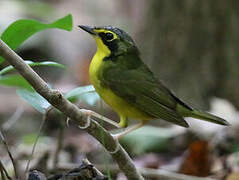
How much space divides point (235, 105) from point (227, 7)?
4.48 ft

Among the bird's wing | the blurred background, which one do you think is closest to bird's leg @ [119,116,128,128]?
the bird's wing

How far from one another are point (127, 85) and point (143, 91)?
0.48 ft

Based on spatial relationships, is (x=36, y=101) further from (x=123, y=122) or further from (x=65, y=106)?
(x=123, y=122)

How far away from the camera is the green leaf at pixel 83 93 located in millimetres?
3889

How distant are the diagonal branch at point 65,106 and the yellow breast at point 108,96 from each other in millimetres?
718

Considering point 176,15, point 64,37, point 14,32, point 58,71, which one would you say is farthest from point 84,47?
point 14,32

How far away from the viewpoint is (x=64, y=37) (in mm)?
13266

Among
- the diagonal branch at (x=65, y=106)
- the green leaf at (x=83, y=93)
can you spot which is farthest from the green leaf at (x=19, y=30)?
the diagonal branch at (x=65, y=106)

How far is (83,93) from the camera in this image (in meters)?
4.03

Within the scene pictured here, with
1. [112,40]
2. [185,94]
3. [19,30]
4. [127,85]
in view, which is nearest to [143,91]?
[127,85]

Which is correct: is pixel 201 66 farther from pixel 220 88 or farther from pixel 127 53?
pixel 127 53

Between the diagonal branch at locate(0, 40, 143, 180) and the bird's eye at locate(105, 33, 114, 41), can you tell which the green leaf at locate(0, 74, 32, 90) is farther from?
the bird's eye at locate(105, 33, 114, 41)

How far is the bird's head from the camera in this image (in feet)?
14.5

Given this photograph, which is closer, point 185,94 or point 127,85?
point 127,85
